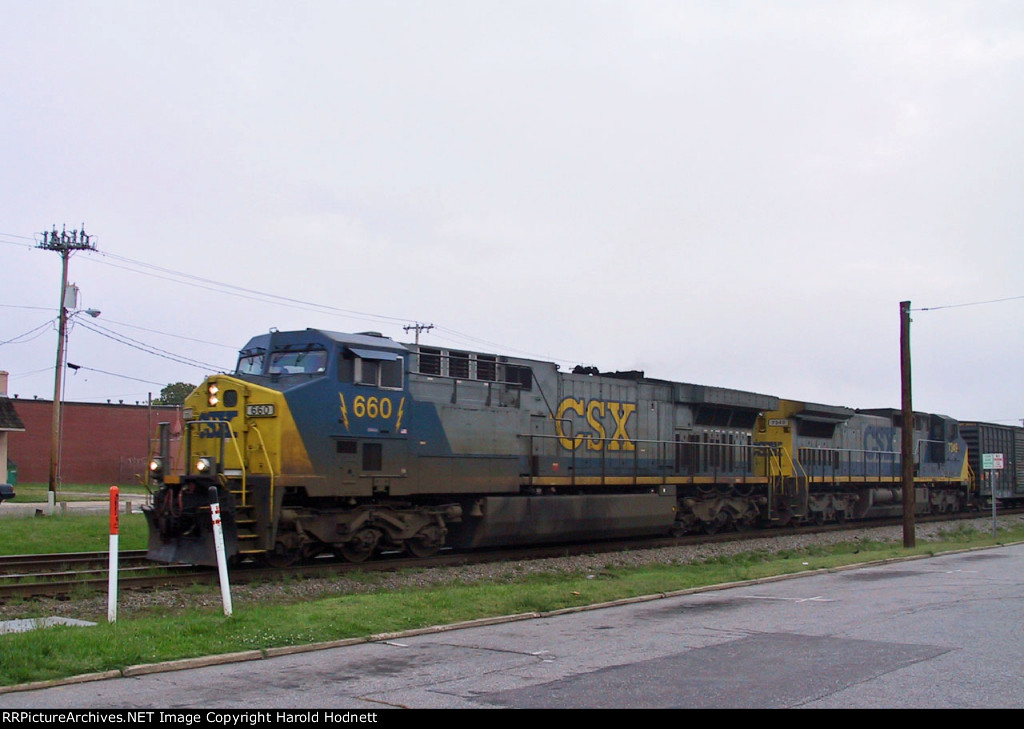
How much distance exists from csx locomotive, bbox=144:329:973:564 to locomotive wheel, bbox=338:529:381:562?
0.08ft

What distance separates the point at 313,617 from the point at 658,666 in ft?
12.7

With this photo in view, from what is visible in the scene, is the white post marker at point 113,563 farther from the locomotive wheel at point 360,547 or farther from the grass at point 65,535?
the grass at point 65,535

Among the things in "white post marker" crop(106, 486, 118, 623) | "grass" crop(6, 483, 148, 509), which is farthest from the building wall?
"white post marker" crop(106, 486, 118, 623)

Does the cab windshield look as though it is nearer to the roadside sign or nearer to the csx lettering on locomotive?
the csx lettering on locomotive

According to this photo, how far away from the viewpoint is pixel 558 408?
20.3 metres

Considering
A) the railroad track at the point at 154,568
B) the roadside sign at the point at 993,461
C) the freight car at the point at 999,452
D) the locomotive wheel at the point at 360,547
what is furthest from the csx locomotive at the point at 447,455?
the freight car at the point at 999,452

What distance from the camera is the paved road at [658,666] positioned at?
6914mm

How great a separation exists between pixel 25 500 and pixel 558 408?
3073cm

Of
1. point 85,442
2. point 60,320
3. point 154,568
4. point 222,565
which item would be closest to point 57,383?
point 60,320

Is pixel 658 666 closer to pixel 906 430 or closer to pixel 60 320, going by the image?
pixel 906 430

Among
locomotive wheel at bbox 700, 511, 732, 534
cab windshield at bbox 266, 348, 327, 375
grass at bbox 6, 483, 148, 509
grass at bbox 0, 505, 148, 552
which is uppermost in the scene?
cab windshield at bbox 266, 348, 327, 375

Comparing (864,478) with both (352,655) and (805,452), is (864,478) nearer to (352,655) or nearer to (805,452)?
(805,452)

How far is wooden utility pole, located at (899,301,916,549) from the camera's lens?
21.4 m

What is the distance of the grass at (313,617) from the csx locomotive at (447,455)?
5.56 ft
